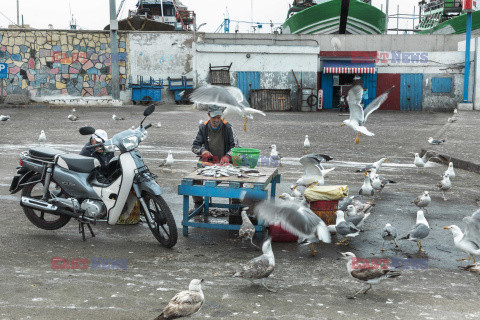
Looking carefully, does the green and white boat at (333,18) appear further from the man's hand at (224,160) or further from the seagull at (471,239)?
the seagull at (471,239)

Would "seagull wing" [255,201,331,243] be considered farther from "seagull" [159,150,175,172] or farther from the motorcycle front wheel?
"seagull" [159,150,175,172]

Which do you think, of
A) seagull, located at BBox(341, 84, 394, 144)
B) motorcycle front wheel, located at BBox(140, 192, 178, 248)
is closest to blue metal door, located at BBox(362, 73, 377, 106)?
seagull, located at BBox(341, 84, 394, 144)

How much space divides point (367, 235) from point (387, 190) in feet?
9.52

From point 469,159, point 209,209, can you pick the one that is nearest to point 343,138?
point 469,159

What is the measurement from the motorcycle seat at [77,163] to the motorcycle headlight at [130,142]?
20.8 inches

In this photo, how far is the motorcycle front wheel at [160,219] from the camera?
593 cm

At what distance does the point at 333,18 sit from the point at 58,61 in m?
19.9

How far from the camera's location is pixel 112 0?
2978cm

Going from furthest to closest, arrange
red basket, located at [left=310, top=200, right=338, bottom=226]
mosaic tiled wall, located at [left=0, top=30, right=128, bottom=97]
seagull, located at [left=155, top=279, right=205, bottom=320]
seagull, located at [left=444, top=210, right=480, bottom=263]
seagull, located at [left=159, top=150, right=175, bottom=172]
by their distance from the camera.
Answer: mosaic tiled wall, located at [left=0, top=30, right=128, bottom=97]
seagull, located at [left=159, top=150, right=175, bottom=172]
red basket, located at [left=310, top=200, right=338, bottom=226]
seagull, located at [left=444, top=210, right=480, bottom=263]
seagull, located at [left=155, top=279, right=205, bottom=320]

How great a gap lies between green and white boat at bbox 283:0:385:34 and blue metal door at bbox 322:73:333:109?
845cm

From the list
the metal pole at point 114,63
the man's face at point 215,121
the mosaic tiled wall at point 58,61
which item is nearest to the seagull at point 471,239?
the man's face at point 215,121

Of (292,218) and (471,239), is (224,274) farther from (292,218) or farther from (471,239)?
(471,239)

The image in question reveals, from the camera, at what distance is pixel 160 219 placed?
608 centimetres

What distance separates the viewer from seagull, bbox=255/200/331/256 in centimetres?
573
